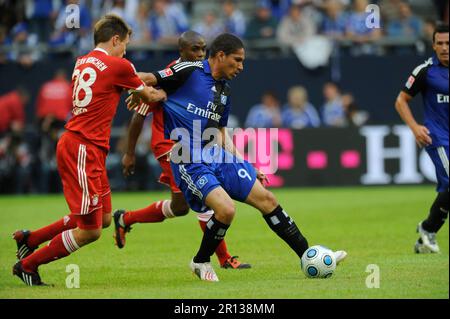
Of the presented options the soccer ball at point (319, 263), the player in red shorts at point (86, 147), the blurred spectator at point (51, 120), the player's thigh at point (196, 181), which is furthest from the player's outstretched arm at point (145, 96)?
the blurred spectator at point (51, 120)

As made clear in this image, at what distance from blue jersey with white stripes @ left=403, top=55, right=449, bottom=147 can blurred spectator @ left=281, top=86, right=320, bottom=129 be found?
9.67m

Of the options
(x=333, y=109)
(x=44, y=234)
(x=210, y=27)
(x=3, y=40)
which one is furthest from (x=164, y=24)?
(x=44, y=234)

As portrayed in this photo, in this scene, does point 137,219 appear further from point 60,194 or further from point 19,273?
point 60,194

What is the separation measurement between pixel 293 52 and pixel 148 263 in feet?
39.6

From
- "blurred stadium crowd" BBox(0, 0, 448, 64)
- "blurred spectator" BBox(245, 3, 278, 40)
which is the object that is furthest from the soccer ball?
"blurred spectator" BBox(245, 3, 278, 40)

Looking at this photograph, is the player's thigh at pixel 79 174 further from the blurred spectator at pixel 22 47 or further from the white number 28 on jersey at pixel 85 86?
the blurred spectator at pixel 22 47

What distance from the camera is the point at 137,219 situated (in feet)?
34.7

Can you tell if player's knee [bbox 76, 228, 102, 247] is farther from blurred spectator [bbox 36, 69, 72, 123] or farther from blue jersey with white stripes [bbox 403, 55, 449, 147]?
blurred spectator [bbox 36, 69, 72, 123]

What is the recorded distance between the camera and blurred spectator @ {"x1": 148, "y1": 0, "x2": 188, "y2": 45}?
21.7 metres

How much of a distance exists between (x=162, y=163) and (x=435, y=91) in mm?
3073

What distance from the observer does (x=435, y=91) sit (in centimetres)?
1027

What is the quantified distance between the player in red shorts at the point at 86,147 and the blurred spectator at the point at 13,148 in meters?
12.8

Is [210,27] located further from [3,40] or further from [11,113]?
[3,40]
